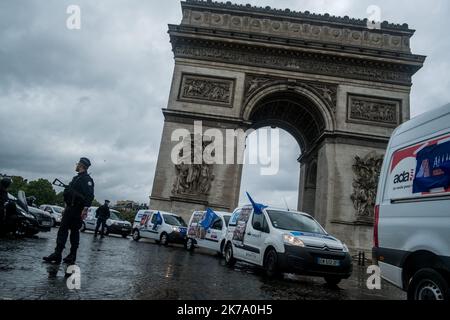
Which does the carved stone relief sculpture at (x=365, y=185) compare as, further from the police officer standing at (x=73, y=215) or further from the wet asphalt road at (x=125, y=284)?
the police officer standing at (x=73, y=215)

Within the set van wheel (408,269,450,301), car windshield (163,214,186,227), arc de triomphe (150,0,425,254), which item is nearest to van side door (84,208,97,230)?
arc de triomphe (150,0,425,254)

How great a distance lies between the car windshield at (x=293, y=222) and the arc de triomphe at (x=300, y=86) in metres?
11.3

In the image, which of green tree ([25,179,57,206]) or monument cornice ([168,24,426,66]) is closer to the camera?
monument cornice ([168,24,426,66])

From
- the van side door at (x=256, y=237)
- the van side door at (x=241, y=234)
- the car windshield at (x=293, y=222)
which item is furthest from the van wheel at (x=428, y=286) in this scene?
the van side door at (x=241, y=234)

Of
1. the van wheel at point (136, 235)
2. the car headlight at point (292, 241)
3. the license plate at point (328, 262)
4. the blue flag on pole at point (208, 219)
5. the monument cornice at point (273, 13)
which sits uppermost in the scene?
the monument cornice at point (273, 13)

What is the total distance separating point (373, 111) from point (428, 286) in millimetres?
19835

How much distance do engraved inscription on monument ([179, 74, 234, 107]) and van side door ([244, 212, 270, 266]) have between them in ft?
45.4

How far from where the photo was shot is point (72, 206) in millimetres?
5988

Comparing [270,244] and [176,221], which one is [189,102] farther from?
[270,244]

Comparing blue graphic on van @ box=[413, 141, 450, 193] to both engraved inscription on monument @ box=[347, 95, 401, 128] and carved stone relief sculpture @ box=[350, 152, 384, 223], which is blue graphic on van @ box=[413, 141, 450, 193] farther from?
engraved inscription on monument @ box=[347, 95, 401, 128]

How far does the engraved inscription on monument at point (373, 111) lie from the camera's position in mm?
21703

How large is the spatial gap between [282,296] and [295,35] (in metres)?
20.8

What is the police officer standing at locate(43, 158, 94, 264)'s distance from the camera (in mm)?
5934
